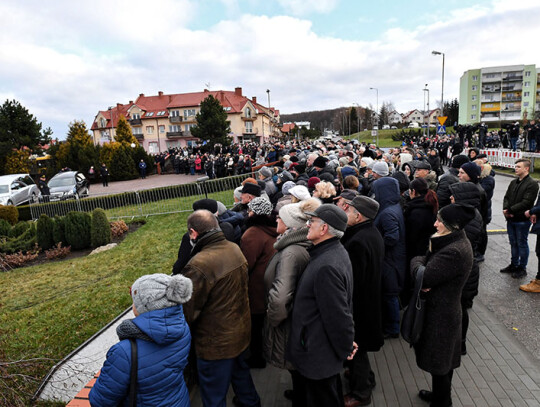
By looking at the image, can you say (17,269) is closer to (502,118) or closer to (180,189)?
(180,189)

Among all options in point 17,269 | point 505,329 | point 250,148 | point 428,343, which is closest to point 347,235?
point 428,343

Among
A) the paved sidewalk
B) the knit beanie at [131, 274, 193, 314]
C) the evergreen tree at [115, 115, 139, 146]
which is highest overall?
the evergreen tree at [115, 115, 139, 146]

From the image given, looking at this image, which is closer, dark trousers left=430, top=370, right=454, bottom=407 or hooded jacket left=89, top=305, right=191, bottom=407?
hooded jacket left=89, top=305, right=191, bottom=407

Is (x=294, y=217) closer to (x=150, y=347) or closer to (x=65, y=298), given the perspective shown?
(x=150, y=347)

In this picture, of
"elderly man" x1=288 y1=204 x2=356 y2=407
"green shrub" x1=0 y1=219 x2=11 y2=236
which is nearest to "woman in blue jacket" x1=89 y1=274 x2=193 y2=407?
"elderly man" x1=288 y1=204 x2=356 y2=407

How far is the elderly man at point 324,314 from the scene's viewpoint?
2592 mm

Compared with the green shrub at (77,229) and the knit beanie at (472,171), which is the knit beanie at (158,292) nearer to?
the knit beanie at (472,171)

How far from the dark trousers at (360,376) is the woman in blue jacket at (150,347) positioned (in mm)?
1968

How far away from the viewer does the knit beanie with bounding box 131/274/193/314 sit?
223 centimetres

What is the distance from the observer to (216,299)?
9.53 feet

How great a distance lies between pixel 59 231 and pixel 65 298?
17.8ft

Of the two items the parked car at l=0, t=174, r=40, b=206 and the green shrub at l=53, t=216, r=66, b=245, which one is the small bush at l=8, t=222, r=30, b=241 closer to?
the green shrub at l=53, t=216, r=66, b=245

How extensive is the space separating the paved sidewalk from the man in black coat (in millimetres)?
286

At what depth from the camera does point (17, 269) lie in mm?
10086
